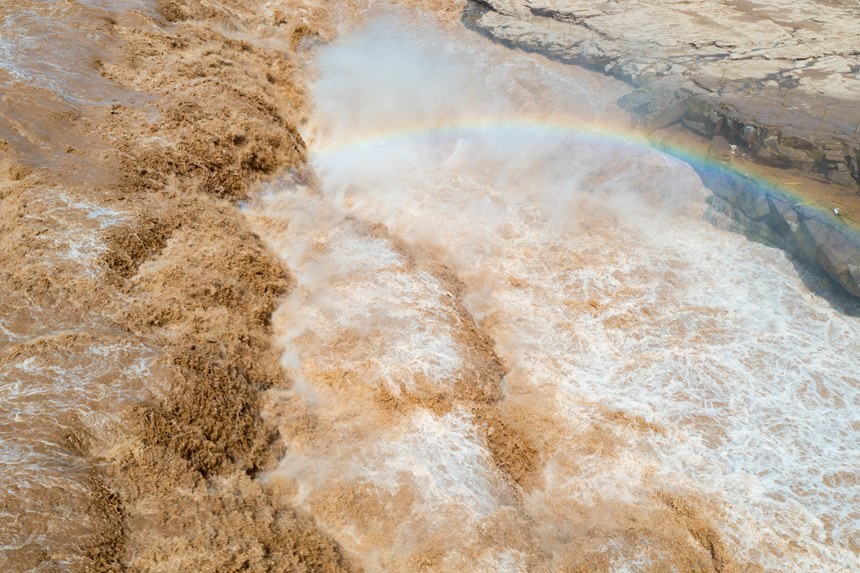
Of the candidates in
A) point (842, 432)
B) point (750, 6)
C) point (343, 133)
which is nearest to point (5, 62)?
point (343, 133)

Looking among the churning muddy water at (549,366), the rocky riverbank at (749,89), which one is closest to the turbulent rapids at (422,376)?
the churning muddy water at (549,366)

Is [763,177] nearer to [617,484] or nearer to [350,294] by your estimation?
[617,484]

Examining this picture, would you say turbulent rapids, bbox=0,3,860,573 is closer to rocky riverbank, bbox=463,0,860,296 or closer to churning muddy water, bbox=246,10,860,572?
churning muddy water, bbox=246,10,860,572

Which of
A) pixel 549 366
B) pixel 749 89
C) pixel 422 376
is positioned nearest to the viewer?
pixel 422 376

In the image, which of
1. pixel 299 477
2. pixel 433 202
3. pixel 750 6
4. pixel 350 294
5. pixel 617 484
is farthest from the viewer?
pixel 750 6

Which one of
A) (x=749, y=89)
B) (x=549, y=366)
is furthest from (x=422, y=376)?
(x=749, y=89)

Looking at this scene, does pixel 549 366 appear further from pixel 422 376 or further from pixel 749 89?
pixel 749 89
